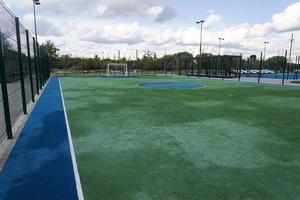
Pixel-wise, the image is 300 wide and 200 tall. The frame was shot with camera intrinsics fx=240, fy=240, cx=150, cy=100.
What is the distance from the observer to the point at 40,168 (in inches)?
145

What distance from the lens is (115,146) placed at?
465 centimetres

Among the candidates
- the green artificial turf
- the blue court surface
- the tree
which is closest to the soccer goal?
the tree

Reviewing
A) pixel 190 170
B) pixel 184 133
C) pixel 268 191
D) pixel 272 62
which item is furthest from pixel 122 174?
pixel 272 62

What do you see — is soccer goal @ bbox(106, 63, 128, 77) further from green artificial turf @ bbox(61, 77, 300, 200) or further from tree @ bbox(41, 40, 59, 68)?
green artificial turf @ bbox(61, 77, 300, 200)

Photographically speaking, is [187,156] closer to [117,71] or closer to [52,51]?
[52,51]

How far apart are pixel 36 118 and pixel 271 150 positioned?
Result: 6220 mm

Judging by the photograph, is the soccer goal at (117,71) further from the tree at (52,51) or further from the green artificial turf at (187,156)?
the green artificial turf at (187,156)

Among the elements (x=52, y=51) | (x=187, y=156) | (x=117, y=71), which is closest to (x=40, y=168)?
(x=187, y=156)

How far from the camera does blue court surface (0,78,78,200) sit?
3.00m

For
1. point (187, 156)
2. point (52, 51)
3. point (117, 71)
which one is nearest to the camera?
point (187, 156)

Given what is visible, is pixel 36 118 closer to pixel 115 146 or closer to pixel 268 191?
pixel 115 146

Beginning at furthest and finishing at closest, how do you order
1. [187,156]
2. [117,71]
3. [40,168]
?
[117,71] < [187,156] < [40,168]

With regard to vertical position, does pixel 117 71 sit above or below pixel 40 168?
above

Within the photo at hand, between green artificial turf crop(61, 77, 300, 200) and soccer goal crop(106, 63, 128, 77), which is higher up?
soccer goal crop(106, 63, 128, 77)
